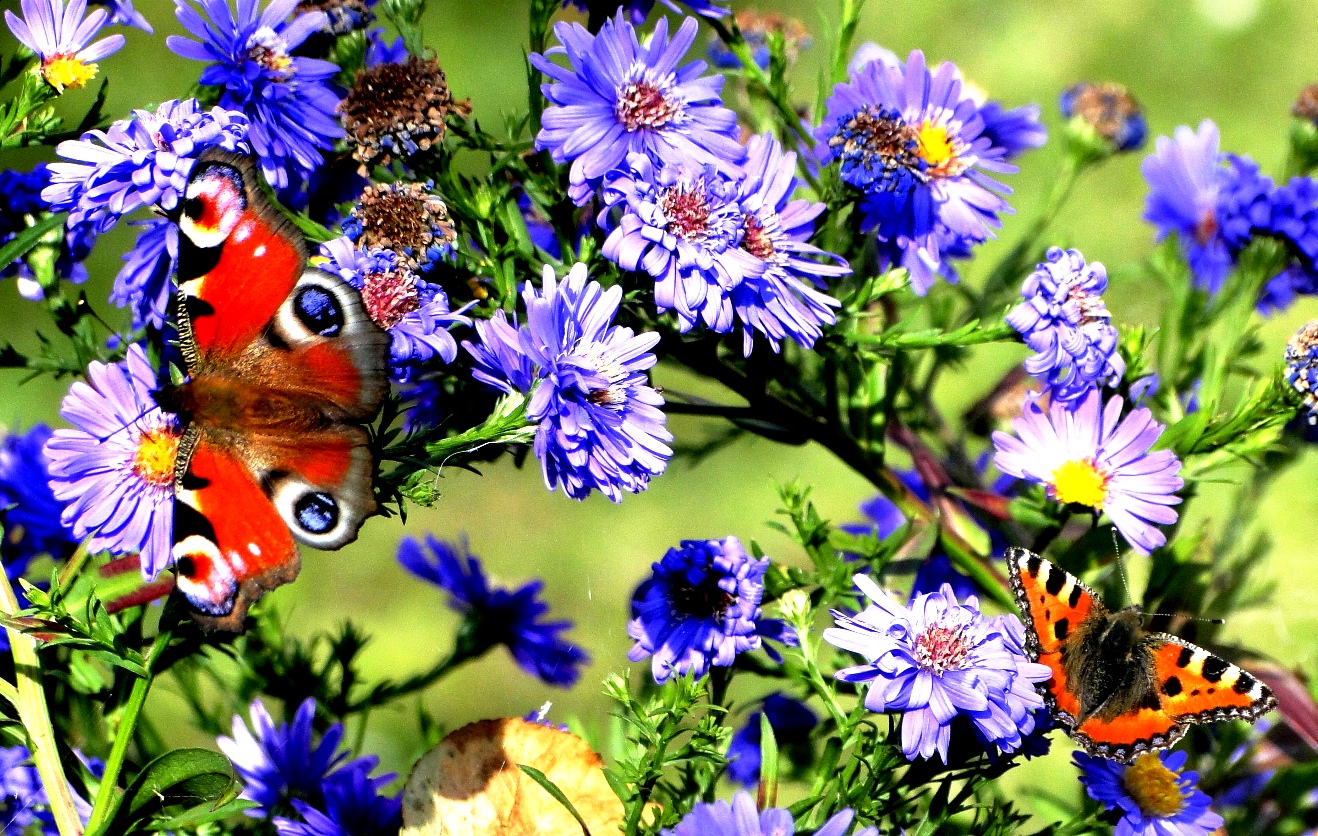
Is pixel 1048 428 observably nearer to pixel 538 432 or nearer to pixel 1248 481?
pixel 538 432

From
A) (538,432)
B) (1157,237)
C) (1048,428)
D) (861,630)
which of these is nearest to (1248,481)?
(1157,237)

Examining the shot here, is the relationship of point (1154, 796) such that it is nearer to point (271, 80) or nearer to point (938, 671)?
point (938, 671)

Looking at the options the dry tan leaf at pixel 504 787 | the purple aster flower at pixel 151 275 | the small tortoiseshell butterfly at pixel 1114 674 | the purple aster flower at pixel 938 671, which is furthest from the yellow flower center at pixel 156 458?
the small tortoiseshell butterfly at pixel 1114 674

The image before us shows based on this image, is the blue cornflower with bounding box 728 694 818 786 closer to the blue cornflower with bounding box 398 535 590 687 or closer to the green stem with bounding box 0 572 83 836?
the blue cornflower with bounding box 398 535 590 687

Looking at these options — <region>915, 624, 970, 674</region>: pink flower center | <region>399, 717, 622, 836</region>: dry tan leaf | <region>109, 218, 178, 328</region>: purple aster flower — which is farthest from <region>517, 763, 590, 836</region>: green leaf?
<region>109, 218, 178, 328</region>: purple aster flower

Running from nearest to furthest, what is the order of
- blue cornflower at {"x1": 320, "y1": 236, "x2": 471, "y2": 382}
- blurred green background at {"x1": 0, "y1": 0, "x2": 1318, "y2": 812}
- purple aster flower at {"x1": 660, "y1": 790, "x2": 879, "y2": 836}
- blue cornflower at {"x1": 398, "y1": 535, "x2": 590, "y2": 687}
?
purple aster flower at {"x1": 660, "y1": 790, "x2": 879, "y2": 836} → blue cornflower at {"x1": 320, "y1": 236, "x2": 471, "y2": 382} → blue cornflower at {"x1": 398, "y1": 535, "x2": 590, "y2": 687} → blurred green background at {"x1": 0, "y1": 0, "x2": 1318, "y2": 812}

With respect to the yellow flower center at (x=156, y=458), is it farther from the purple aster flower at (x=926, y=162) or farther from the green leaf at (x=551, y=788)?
the purple aster flower at (x=926, y=162)
